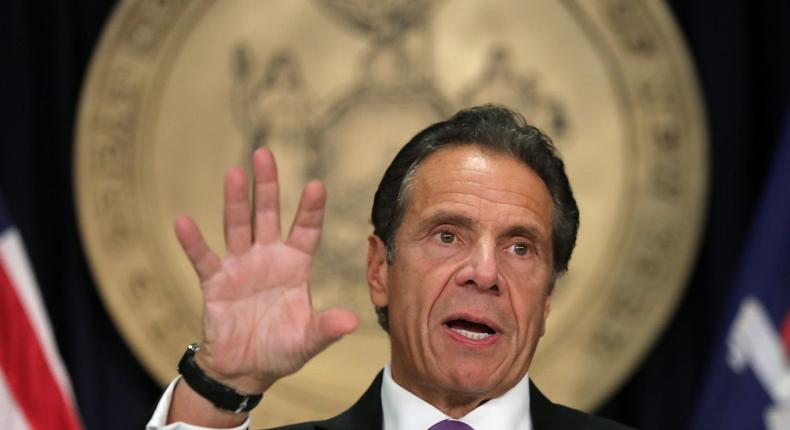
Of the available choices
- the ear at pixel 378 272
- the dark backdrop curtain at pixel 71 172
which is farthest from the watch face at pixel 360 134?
the ear at pixel 378 272

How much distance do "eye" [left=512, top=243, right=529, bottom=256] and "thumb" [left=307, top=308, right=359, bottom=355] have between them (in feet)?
0.97

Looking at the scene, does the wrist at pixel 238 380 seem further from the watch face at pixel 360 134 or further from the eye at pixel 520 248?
the watch face at pixel 360 134

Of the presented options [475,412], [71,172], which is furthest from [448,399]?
[71,172]

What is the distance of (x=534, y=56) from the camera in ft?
11.4

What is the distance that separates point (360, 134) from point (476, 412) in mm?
1703

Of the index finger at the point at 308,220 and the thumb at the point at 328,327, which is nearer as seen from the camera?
the thumb at the point at 328,327

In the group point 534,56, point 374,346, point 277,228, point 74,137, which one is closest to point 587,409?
point 374,346

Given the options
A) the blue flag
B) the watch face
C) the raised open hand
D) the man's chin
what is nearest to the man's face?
the man's chin

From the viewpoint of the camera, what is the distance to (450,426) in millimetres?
1845

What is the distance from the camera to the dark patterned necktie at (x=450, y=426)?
72.6 inches

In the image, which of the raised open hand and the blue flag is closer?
the raised open hand

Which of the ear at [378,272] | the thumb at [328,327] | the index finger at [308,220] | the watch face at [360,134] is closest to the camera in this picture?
the thumb at [328,327]

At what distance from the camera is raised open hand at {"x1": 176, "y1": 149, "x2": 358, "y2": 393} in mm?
1769

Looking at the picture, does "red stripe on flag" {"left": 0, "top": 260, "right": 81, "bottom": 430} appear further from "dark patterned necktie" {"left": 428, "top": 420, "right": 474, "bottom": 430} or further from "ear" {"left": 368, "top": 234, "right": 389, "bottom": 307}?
"dark patterned necktie" {"left": 428, "top": 420, "right": 474, "bottom": 430}
